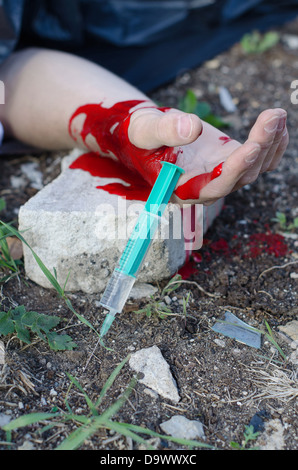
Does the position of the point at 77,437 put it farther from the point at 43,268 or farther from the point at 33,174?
the point at 33,174

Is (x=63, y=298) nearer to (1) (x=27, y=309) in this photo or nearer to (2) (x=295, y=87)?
(1) (x=27, y=309)

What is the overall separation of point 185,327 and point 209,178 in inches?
14.0

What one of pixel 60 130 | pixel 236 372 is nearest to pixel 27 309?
pixel 236 372

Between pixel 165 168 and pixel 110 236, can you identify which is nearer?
pixel 165 168

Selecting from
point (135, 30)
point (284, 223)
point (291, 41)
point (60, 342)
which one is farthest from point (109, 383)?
point (291, 41)

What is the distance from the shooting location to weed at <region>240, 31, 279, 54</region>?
2.36 meters

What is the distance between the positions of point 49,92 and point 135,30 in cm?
69

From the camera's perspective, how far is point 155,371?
1039 millimetres

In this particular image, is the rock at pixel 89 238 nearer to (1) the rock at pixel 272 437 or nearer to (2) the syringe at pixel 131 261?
(2) the syringe at pixel 131 261

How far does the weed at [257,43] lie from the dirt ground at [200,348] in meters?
1.07

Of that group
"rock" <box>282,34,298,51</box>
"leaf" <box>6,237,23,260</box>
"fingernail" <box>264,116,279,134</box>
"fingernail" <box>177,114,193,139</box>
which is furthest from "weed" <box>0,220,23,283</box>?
"rock" <box>282,34,298,51</box>

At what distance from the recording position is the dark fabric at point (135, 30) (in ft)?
6.10

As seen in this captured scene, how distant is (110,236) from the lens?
47.4 inches

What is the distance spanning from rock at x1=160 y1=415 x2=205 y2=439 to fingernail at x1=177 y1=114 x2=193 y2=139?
1.86 ft
